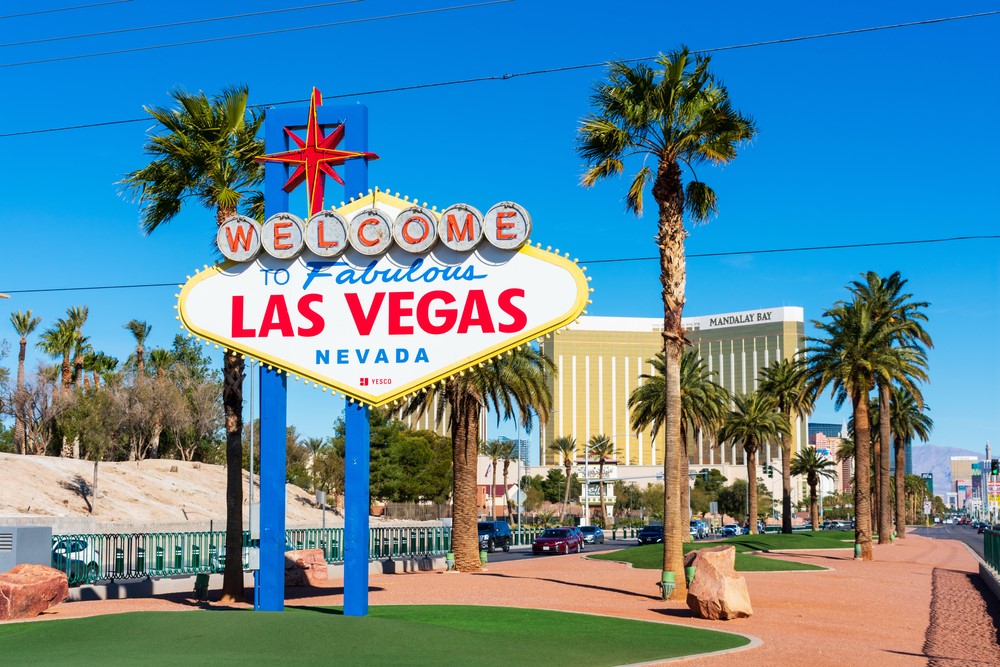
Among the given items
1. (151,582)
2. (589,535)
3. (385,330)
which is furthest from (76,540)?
(589,535)

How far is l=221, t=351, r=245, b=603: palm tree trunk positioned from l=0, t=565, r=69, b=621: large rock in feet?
12.6

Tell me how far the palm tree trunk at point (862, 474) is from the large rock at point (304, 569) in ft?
86.6

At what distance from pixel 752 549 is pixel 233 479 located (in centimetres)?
3241

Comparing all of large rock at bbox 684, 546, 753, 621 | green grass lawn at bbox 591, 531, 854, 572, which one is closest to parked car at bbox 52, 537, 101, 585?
large rock at bbox 684, 546, 753, 621

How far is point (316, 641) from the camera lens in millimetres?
15547

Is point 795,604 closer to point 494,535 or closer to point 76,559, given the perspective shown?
point 76,559

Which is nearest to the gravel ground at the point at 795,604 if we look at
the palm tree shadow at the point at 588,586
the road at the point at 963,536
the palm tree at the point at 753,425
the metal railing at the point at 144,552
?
the palm tree shadow at the point at 588,586

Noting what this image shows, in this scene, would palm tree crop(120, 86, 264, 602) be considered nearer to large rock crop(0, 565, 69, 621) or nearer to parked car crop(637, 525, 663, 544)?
large rock crop(0, 565, 69, 621)

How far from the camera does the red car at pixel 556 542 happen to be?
5491cm

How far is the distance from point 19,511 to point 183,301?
1357 inches

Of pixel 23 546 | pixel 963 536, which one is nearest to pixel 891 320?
pixel 23 546

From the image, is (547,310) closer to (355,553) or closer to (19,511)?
(355,553)

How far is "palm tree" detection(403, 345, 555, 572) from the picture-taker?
3656cm

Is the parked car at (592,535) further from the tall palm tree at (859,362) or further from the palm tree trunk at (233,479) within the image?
the palm tree trunk at (233,479)
